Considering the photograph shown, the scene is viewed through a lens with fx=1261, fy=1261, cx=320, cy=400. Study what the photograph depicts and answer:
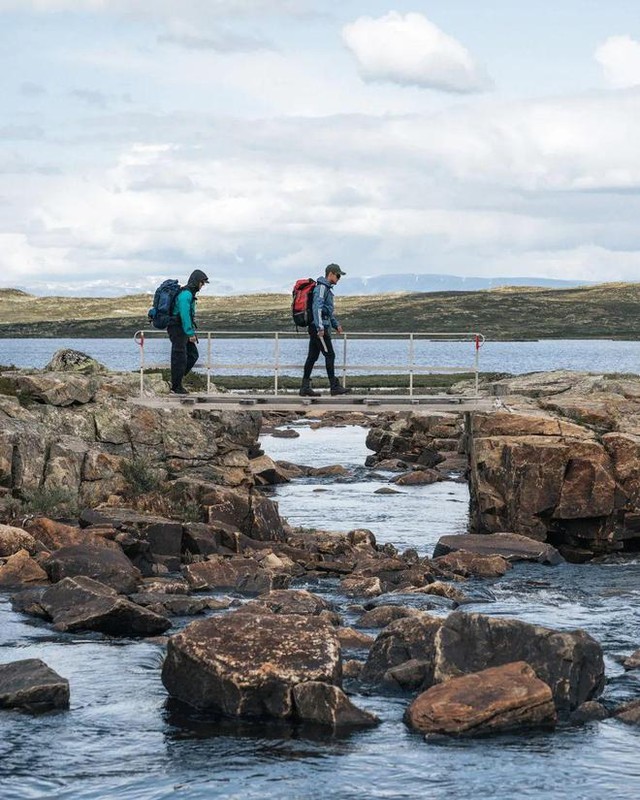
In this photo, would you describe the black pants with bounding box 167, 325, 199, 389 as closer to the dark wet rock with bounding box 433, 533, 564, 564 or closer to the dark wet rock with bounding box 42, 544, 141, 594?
the dark wet rock with bounding box 42, 544, 141, 594

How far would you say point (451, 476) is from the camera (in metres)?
47.8

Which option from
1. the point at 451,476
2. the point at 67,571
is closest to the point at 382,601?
the point at 67,571

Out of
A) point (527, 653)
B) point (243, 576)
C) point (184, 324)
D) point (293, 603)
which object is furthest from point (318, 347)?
point (527, 653)

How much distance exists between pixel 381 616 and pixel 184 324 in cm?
1026

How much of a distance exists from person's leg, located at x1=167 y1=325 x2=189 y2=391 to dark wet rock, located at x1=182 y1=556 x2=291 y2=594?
6596mm

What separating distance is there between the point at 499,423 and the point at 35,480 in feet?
39.0

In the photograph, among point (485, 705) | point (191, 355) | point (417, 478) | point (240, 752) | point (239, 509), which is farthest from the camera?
point (417, 478)

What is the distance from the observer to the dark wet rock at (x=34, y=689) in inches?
666

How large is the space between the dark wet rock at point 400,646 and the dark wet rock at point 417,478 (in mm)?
26478

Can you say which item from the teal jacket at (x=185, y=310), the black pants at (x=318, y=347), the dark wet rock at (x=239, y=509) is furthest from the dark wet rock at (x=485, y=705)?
the teal jacket at (x=185, y=310)

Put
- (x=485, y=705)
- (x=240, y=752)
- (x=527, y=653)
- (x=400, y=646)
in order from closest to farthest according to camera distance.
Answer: (x=240, y=752)
(x=485, y=705)
(x=527, y=653)
(x=400, y=646)

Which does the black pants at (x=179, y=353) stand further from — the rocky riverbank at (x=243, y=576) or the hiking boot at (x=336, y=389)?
the hiking boot at (x=336, y=389)

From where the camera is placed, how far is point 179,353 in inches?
1217

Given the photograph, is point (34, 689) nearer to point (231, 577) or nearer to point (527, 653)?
point (527, 653)
